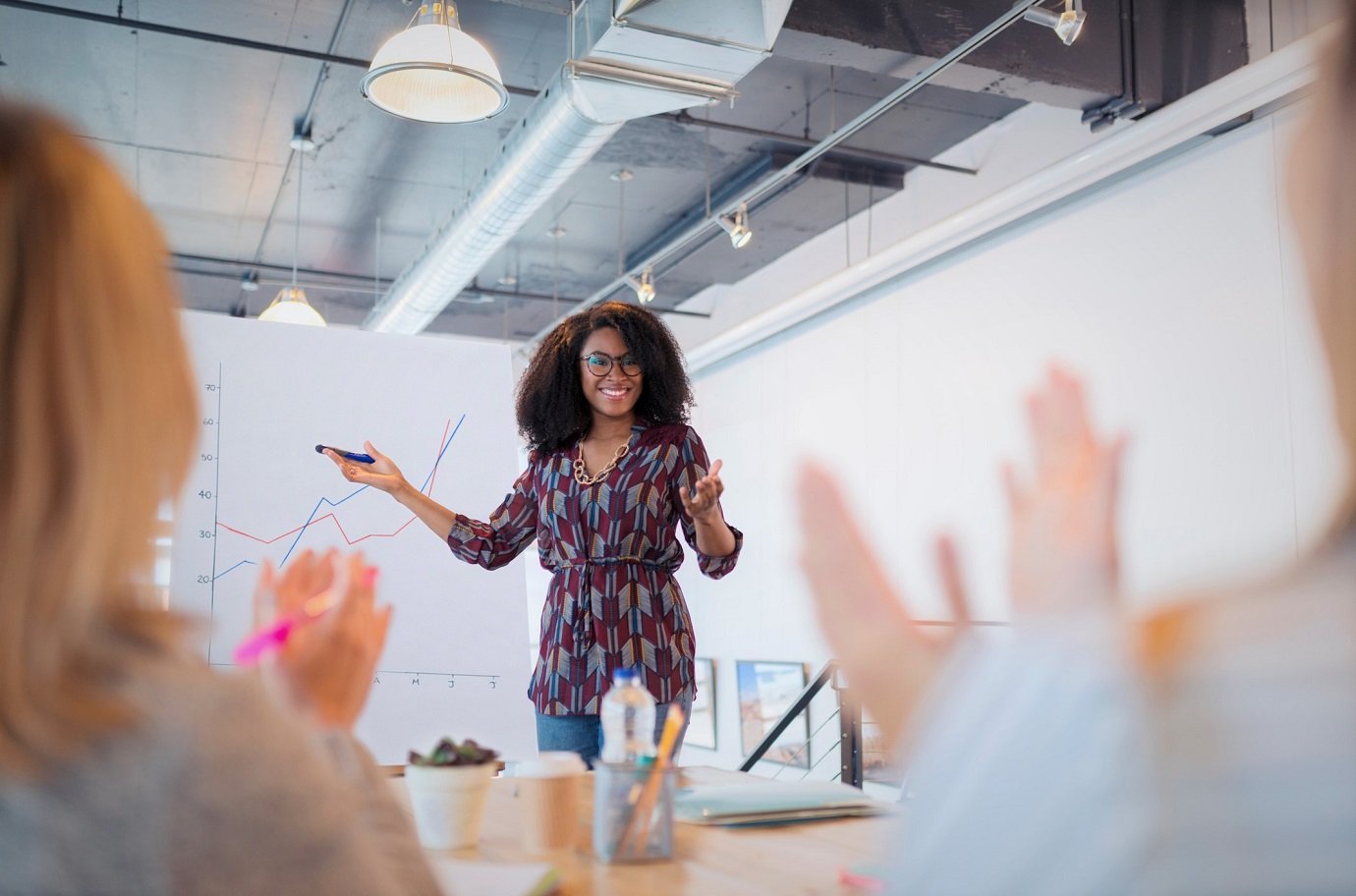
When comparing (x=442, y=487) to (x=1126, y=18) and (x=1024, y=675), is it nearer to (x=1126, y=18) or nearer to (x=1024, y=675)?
(x=1024, y=675)

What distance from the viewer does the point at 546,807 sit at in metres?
1.23

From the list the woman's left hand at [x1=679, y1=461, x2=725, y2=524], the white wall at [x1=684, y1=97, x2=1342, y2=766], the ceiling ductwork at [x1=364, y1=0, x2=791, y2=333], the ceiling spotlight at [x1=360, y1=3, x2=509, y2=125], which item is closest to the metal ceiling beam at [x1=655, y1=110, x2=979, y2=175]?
the white wall at [x1=684, y1=97, x2=1342, y2=766]

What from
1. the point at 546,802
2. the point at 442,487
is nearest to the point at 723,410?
the point at 442,487

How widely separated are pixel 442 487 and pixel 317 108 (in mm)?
3395

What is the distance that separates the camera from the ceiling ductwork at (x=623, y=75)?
3.86m

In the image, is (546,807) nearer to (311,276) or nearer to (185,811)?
(185,811)

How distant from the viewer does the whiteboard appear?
295cm

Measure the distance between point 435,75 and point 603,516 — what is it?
203 centimetres

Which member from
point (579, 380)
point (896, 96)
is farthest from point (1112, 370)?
point (579, 380)

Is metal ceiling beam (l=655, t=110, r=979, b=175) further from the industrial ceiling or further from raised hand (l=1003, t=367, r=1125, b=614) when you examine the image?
raised hand (l=1003, t=367, r=1125, b=614)

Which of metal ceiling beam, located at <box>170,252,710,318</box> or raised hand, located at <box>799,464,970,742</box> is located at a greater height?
metal ceiling beam, located at <box>170,252,710,318</box>

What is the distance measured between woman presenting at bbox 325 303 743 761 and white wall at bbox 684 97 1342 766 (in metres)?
0.71

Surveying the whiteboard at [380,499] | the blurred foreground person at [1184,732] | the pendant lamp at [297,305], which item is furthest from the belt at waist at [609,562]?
the pendant lamp at [297,305]

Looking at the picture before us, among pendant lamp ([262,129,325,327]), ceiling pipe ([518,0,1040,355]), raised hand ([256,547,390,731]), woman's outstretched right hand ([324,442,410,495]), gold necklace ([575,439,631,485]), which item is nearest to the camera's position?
raised hand ([256,547,390,731])
